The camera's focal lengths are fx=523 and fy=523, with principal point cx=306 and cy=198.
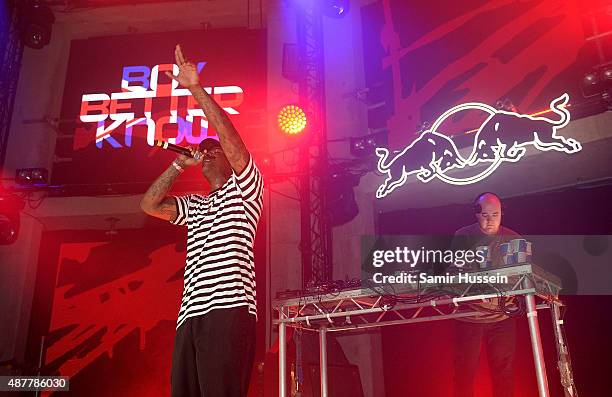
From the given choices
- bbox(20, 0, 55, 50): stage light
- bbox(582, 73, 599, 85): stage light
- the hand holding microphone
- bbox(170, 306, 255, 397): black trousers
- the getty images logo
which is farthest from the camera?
bbox(20, 0, 55, 50): stage light

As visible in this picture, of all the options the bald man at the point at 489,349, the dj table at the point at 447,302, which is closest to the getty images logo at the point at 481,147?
the bald man at the point at 489,349

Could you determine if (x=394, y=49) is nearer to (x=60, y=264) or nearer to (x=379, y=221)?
(x=379, y=221)

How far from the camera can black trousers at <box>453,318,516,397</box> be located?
4391 mm

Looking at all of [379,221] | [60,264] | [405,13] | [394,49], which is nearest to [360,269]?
[379,221]

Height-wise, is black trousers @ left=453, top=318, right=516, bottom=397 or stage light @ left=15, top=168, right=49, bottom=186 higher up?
stage light @ left=15, top=168, right=49, bottom=186

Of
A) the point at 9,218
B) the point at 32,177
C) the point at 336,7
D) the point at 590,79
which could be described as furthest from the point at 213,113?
the point at 9,218

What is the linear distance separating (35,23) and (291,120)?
5.54 m

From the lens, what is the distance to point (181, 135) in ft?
31.2

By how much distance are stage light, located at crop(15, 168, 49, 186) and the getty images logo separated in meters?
5.46

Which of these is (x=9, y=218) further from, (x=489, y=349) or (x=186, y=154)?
(x=489, y=349)

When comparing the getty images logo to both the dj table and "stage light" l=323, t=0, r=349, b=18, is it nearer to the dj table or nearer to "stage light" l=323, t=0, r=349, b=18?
"stage light" l=323, t=0, r=349, b=18

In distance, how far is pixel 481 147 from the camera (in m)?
7.21

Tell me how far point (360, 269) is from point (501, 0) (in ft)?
15.3

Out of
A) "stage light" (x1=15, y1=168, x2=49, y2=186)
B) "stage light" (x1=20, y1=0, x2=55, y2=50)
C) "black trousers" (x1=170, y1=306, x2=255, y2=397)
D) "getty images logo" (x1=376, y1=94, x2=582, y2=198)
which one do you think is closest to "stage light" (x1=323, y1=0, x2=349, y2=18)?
"getty images logo" (x1=376, y1=94, x2=582, y2=198)
